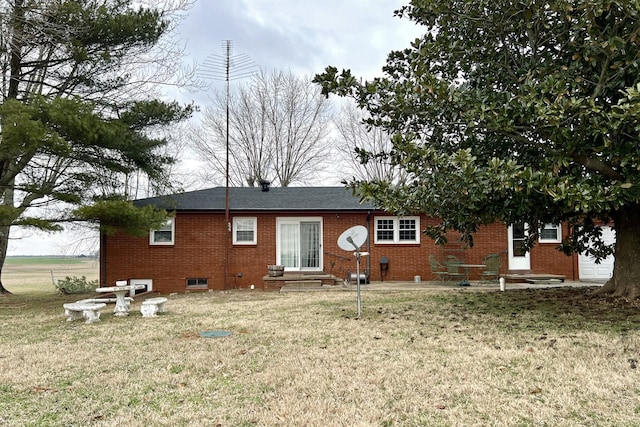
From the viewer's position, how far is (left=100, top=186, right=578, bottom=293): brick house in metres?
15.6

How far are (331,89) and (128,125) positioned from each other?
761cm

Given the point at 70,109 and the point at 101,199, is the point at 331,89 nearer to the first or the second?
the point at 70,109

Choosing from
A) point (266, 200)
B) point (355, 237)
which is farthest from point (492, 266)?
point (266, 200)

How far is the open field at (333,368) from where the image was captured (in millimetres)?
3953

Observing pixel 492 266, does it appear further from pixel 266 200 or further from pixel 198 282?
pixel 198 282

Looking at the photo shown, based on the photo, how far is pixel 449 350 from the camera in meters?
6.10

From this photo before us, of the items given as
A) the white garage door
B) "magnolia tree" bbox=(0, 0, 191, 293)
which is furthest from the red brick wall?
"magnolia tree" bbox=(0, 0, 191, 293)

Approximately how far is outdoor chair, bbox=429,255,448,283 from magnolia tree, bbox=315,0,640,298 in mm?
4986

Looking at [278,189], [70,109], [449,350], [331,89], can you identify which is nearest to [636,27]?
[331,89]

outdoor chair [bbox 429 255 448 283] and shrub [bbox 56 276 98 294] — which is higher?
outdoor chair [bbox 429 255 448 283]

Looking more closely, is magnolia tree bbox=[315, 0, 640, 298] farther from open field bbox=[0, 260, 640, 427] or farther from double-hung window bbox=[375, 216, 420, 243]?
double-hung window bbox=[375, 216, 420, 243]

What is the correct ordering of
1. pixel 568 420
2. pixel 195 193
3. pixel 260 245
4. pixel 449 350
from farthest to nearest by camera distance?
pixel 195 193 < pixel 260 245 < pixel 449 350 < pixel 568 420

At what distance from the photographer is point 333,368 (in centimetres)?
530

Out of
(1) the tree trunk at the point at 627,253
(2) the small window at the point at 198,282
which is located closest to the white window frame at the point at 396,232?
(2) the small window at the point at 198,282
